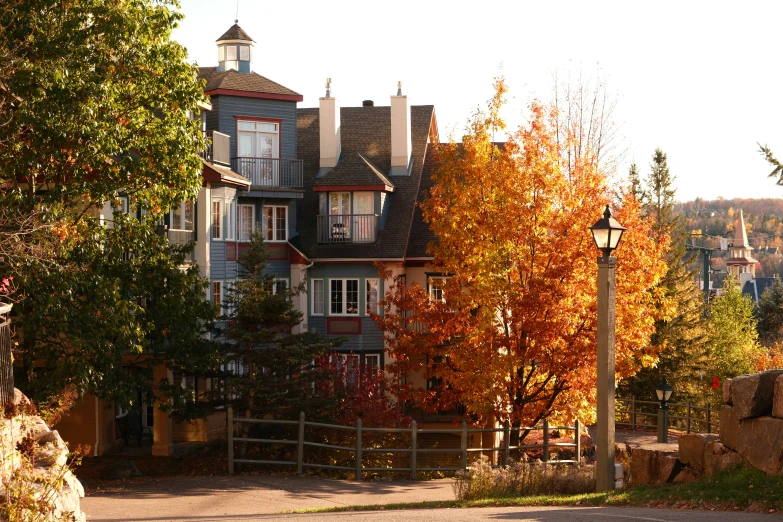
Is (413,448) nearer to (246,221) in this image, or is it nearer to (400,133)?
(246,221)

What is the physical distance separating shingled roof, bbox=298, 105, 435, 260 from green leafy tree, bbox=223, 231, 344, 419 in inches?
395

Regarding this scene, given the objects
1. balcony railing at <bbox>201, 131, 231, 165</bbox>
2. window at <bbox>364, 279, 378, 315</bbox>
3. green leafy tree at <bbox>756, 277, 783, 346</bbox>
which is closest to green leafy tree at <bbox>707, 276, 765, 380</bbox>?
window at <bbox>364, 279, 378, 315</bbox>

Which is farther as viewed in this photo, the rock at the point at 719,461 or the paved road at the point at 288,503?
the rock at the point at 719,461

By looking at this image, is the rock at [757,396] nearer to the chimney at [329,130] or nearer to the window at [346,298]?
the window at [346,298]

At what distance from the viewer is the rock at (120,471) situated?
2366cm

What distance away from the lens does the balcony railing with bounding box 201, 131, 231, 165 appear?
3116 cm

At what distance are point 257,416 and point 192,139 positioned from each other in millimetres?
8186

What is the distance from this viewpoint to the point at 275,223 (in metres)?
36.2

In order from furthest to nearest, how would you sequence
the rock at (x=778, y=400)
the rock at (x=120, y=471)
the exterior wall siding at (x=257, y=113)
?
the exterior wall siding at (x=257, y=113) → the rock at (x=120, y=471) → the rock at (x=778, y=400)

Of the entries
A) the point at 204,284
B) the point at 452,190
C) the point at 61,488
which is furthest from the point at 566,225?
the point at 61,488

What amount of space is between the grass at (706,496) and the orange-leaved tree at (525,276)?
27.3ft

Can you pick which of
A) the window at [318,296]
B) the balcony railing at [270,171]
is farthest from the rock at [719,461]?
the balcony railing at [270,171]

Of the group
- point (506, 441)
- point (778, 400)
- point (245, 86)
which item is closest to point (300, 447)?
point (506, 441)

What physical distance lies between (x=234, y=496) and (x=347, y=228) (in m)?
17.8
